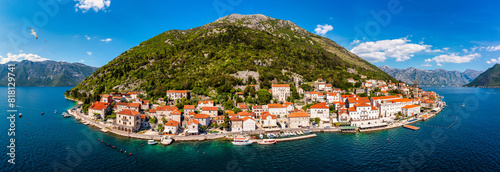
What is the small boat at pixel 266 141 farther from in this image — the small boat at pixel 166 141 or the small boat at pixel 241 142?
the small boat at pixel 166 141

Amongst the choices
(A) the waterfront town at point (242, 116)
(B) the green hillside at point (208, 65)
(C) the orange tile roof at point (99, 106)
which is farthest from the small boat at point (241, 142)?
(C) the orange tile roof at point (99, 106)

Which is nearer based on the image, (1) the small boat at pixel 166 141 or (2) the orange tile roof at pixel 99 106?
(1) the small boat at pixel 166 141

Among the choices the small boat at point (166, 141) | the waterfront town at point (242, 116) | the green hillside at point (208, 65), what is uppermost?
the green hillside at point (208, 65)

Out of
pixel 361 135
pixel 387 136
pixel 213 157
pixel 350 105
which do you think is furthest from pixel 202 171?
pixel 350 105

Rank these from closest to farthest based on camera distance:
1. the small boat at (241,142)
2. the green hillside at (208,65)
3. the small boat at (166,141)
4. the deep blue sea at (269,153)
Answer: the deep blue sea at (269,153), the small boat at (166,141), the small boat at (241,142), the green hillside at (208,65)

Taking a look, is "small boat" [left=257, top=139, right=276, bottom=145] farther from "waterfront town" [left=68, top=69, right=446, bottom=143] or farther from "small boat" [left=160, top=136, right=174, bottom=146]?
"small boat" [left=160, top=136, right=174, bottom=146]

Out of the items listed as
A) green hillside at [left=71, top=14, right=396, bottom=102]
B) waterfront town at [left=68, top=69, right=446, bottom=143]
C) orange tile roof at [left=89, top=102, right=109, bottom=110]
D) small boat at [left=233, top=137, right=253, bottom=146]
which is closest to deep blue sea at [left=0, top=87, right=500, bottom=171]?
small boat at [left=233, top=137, right=253, bottom=146]
